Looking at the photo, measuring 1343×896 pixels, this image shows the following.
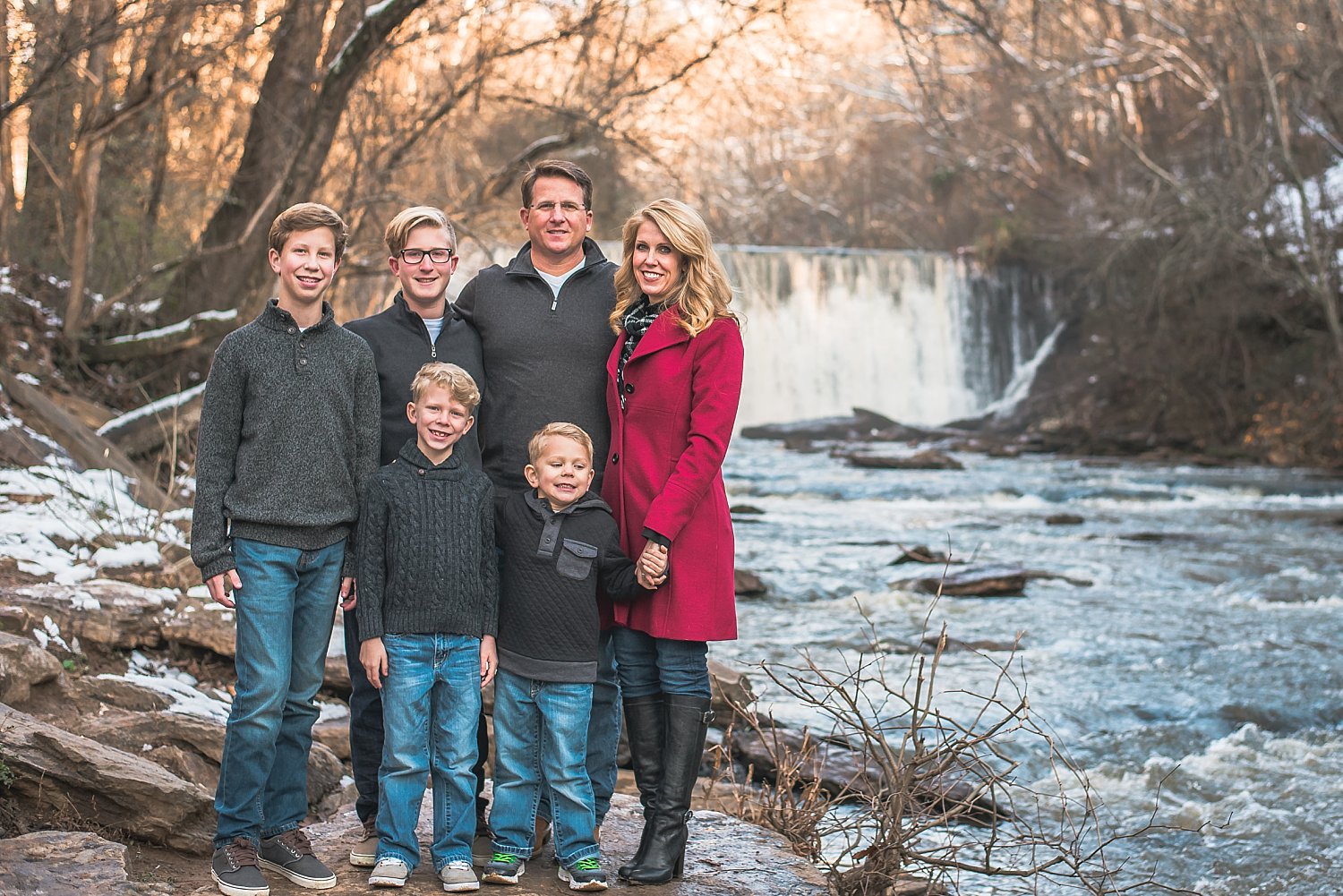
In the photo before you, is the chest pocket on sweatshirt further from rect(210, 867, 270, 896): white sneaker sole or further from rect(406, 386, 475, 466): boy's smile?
rect(210, 867, 270, 896): white sneaker sole

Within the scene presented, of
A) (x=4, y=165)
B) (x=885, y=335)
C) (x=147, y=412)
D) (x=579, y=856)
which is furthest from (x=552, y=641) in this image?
(x=885, y=335)

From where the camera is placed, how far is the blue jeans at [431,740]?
326cm

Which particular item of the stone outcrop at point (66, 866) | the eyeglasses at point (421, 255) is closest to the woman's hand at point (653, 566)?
the eyeglasses at point (421, 255)

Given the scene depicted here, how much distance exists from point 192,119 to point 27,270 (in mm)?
2792

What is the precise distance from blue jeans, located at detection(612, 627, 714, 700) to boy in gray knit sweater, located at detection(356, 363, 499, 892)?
0.39 meters

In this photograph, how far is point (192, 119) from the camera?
12500mm

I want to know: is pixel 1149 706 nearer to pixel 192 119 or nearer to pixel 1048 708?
pixel 1048 708

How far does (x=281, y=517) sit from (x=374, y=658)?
427 mm

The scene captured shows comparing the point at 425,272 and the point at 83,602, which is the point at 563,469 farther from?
the point at 83,602

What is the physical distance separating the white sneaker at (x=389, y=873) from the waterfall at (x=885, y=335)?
834 inches

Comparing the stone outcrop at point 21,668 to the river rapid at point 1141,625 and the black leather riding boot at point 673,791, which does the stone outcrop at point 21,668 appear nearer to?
the black leather riding boot at point 673,791

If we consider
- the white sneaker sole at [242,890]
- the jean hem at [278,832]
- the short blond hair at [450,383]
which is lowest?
the white sneaker sole at [242,890]

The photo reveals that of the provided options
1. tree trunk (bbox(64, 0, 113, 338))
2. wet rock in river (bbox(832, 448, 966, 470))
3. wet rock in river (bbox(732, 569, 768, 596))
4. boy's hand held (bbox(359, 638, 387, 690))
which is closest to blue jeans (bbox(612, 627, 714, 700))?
boy's hand held (bbox(359, 638, 387, 690))

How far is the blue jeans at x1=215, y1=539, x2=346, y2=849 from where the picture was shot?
323 centimetres
